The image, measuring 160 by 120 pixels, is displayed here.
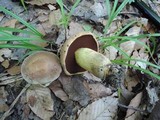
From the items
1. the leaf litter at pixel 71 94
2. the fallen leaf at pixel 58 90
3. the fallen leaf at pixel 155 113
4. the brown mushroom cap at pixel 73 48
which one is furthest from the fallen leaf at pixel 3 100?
the fallen leaf at pixel 155 113

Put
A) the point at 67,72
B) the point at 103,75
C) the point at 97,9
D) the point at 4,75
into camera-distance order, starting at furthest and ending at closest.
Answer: the point at 97,9, the point at 4,75, the point at 67,72, the point at 103,75

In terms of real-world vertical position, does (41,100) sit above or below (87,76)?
below

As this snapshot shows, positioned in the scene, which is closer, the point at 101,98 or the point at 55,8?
the point at 101,98

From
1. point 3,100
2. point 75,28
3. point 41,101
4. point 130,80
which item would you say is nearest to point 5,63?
point 3,100

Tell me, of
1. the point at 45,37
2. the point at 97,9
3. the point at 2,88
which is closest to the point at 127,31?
the point at 97,9

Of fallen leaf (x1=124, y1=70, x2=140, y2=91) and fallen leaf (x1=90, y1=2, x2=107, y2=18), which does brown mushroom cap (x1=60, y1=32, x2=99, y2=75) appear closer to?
fallen leaf (x1=124, y1=70, x2=140, y2=91)

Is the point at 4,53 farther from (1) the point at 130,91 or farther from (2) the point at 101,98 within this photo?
(1) the point at 130,91
